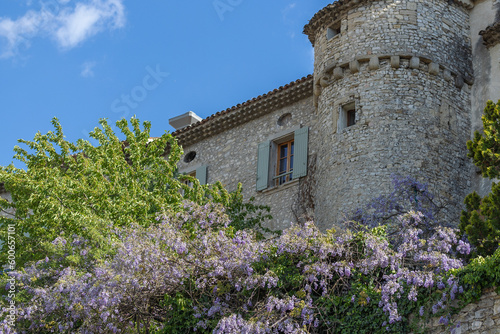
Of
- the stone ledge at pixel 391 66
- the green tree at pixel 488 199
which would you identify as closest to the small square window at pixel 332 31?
the stone ledge at pixel 391 66

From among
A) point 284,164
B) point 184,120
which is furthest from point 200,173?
point 184,120

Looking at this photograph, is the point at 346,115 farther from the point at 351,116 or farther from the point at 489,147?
the point at 489,147

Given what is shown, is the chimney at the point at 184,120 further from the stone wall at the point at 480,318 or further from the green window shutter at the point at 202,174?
the stone wall at the point at 480,318

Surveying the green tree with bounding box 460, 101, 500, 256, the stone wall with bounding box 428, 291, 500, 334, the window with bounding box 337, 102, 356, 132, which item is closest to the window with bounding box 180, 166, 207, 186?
the window with bounding box 337, 102, 356, 132

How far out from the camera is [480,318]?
1116 centimetres

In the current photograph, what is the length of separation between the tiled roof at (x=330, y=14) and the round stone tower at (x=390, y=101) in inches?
1.1

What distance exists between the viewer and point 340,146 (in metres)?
18.7

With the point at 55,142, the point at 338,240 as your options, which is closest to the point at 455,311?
the point at 338,240

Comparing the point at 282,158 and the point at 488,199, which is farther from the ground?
the point at 282,158

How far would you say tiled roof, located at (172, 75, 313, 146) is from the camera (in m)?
21.4

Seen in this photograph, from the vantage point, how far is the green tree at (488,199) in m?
13.7

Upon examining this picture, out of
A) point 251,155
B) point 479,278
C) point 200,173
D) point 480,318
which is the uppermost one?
point 251,155

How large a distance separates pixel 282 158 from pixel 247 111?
1.82 m

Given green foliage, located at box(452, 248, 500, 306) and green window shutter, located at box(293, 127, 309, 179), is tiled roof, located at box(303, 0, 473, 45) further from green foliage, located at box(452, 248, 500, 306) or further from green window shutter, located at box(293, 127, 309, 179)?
green foliage, located at box(452, 248, 500, 306)
